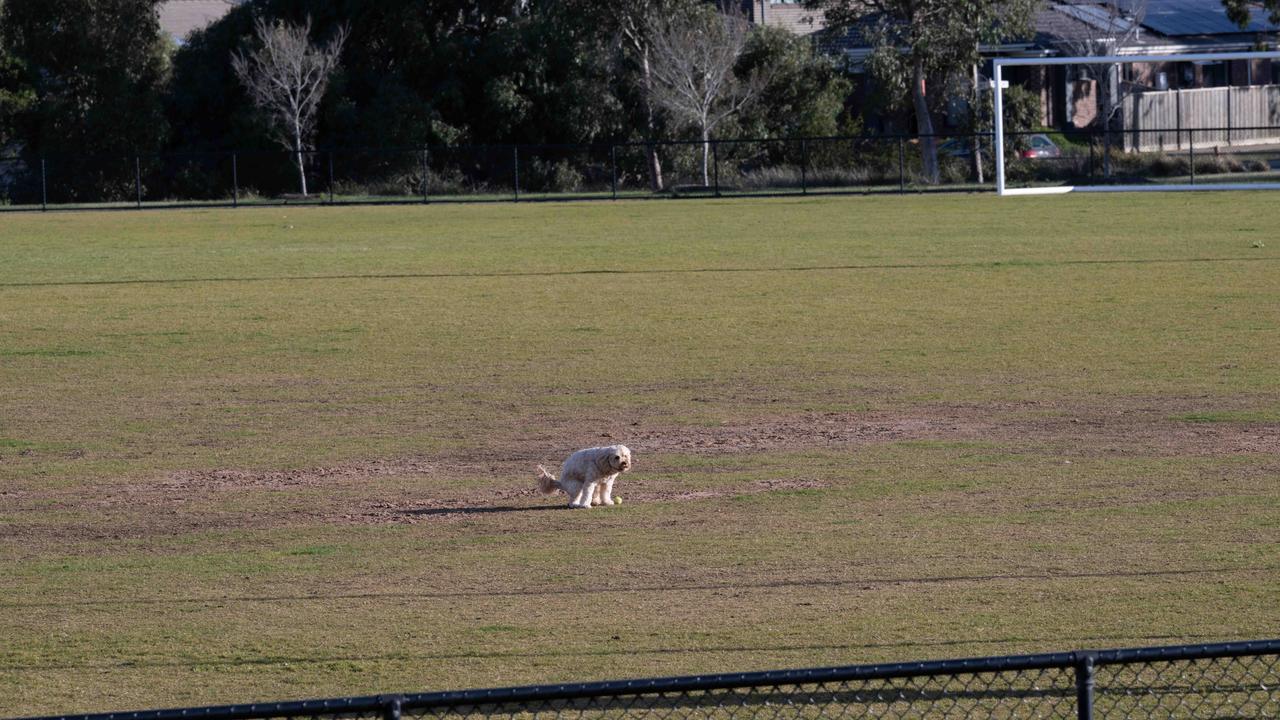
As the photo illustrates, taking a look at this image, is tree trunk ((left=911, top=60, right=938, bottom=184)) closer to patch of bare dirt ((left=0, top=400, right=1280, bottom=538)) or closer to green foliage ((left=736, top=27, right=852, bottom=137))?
green foliage ((left=736, top=27, right=852, bottom=137))

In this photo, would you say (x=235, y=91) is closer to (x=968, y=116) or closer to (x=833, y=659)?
(x=968, y=116)

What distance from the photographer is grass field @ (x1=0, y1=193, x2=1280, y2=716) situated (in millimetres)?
8930

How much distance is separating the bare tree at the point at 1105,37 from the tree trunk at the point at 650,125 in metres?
15.6

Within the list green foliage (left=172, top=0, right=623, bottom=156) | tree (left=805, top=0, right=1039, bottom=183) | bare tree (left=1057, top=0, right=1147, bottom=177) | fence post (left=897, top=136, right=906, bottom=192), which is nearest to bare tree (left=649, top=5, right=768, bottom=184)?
green foliage (left=172, top=0, right=623, bottom=156)

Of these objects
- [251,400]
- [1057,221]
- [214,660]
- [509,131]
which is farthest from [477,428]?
[509,131]

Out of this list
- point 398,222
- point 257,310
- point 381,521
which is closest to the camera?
point 381,521

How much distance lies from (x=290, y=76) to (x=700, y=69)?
13.7 meters

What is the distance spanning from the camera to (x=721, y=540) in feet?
36.6

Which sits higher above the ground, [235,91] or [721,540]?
[235,91]

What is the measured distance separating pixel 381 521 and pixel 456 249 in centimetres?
2356

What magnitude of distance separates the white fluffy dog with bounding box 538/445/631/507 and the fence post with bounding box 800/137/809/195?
1584 inches

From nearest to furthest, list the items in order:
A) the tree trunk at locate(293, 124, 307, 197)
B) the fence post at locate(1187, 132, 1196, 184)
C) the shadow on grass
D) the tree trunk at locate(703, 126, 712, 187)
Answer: the shadow on grass
the fence post at locate(1187, 132, 1196, 184)
the tree trunk at locate(703, 126, 712, 187)
the tree trunk at locate(293, 124, 307, 197)

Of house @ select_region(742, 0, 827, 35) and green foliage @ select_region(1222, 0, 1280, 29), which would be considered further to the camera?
house @ select_region(742, 0, 827, 35)

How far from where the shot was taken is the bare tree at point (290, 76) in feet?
187
